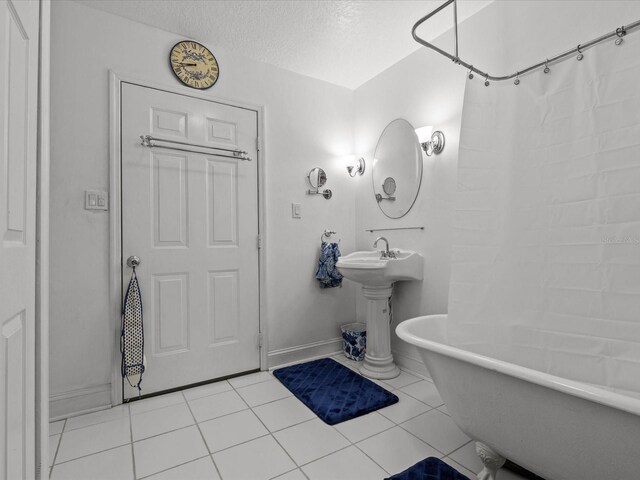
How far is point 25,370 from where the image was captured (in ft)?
2.74

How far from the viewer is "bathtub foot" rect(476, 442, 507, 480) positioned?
4.20ft

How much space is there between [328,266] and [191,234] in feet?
3.62

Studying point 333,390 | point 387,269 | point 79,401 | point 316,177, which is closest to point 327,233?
point 316,177

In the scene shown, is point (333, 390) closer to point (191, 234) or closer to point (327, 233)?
point (327, 233)

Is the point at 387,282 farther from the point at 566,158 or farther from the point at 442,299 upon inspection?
the point at 566,158

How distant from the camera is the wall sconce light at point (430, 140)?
224cm

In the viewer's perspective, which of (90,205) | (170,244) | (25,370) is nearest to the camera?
(25,370)

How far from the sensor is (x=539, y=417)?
1.03 metres

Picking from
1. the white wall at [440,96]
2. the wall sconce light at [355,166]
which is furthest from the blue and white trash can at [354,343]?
the wall sconce light at [355,166]

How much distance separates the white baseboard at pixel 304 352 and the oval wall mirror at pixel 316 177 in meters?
1.36

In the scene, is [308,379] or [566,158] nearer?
[566,158]

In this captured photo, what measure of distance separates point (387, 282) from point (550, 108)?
1378 millimetres

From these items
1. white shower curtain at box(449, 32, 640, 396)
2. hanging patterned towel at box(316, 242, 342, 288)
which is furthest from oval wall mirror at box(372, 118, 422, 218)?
white shower curtain at box(449, 32, 640, 396)

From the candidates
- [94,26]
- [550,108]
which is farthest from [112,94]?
[550,108]
